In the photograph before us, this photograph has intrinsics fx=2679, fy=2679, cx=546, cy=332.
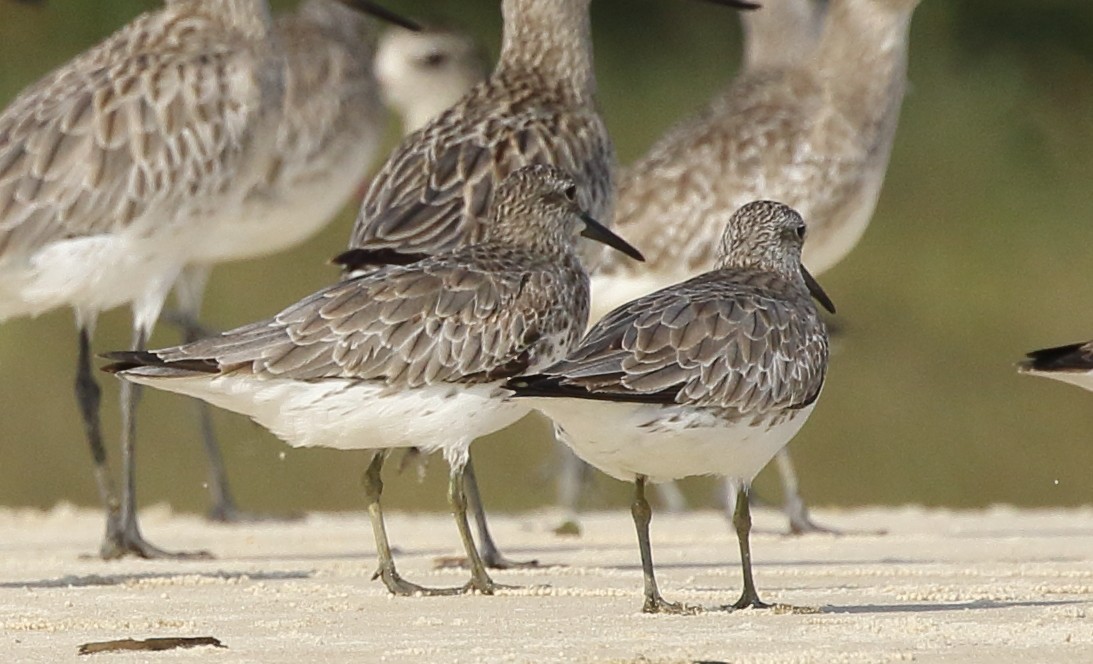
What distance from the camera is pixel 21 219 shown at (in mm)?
Answer: 10867

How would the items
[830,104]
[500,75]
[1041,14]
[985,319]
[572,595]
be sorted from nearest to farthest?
1. [572,595]
2. [500,75]
3. [830,104]
4. [985,319]
5. [1041,14]

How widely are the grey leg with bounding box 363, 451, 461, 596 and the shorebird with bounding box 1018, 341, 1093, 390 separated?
212 cm

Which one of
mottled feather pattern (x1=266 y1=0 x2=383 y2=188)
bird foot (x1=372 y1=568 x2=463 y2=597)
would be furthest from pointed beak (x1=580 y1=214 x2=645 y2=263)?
mottled feather pattern (x1=266 y1=0 x2=383 y2=188)

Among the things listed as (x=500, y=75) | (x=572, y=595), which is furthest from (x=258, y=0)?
(x=572, y=595)

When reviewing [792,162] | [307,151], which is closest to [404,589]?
[792,162]

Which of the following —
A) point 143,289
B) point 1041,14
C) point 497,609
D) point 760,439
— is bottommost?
Result: point 497,609

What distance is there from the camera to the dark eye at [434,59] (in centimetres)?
1656

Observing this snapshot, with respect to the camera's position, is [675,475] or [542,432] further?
[542,432]

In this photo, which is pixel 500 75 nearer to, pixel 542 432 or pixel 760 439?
pixel 760 439

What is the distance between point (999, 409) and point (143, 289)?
9.56 metres

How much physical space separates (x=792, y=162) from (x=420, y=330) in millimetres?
4464

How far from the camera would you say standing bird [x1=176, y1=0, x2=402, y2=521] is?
560 inches

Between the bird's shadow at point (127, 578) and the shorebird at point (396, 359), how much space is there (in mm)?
760

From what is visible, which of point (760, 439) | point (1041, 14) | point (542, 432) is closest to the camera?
point (760, 439)
